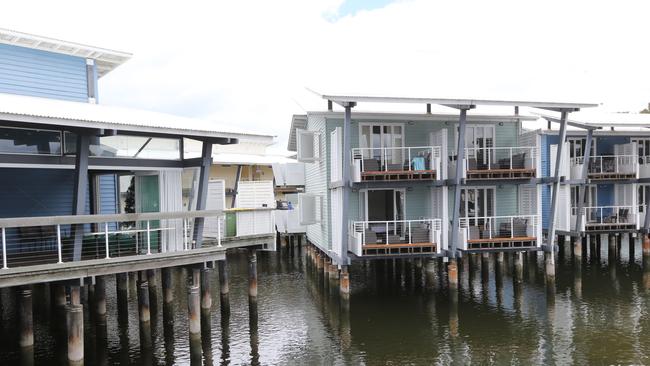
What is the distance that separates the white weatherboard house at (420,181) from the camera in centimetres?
2048

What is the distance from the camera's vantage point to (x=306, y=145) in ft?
79.8

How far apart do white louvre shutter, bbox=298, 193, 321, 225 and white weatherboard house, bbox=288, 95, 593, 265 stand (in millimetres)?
50

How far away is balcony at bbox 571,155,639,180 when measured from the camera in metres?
28.6

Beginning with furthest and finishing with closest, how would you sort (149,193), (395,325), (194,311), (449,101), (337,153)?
(337,153)
(449,101)
(395,325)
(149,193)
(194,311)

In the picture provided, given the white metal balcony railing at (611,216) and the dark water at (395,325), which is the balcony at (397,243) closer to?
the dark water at (395,325)

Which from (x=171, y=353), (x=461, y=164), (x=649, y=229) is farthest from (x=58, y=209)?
(x=649, y=229)

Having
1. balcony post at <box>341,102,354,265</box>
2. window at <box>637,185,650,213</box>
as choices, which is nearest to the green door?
balcony post at <box>341,102,354,265</box>

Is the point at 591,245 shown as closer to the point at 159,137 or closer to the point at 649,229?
the point at 649,229

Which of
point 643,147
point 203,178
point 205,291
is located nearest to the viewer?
point 203,178

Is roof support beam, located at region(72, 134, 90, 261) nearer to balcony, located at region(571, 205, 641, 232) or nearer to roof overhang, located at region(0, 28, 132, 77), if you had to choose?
roof overhang, located at region(0, 28, 132, 77)

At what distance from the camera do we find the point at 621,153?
30609 millimetres

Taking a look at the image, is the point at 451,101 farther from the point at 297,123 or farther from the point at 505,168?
the point at 297,123

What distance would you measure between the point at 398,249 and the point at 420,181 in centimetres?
284

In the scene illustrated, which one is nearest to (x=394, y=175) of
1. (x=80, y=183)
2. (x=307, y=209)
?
(x=307, y=209)
